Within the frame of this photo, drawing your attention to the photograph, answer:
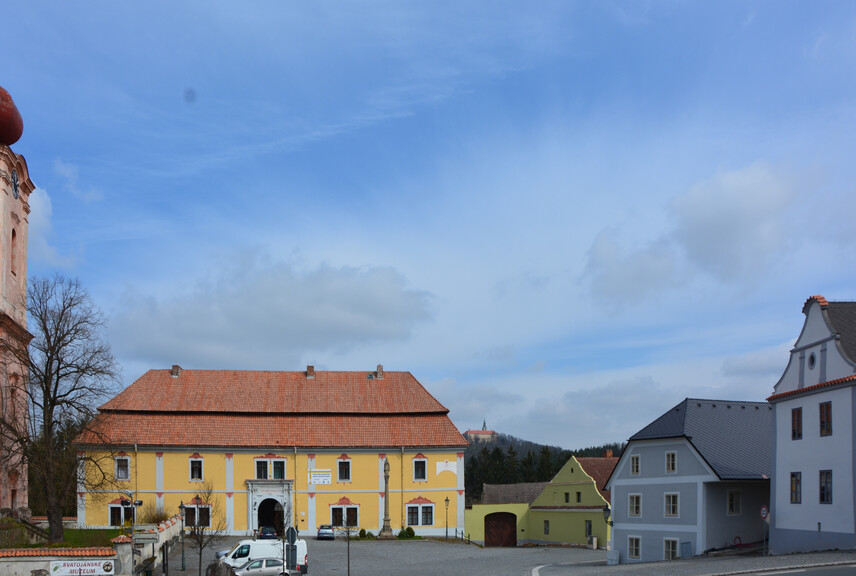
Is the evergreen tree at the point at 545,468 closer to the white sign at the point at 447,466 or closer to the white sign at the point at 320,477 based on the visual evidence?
the white sign at the point at 447,466

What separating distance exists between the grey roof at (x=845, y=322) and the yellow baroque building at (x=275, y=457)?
1043 inches

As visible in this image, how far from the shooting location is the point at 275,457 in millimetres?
50719

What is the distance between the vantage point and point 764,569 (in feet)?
78.8

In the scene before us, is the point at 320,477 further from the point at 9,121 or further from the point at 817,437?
the point at 817,437

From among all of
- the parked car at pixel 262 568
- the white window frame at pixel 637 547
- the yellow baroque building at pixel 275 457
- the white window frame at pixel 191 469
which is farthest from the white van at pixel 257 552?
the white window frame at pixel 191 469

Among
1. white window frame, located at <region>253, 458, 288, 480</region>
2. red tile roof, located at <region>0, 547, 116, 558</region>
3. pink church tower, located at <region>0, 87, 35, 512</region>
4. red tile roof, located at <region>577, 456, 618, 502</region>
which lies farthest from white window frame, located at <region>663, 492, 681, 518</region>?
pink church tower, located at <region>0, 87, 35, 512</region>

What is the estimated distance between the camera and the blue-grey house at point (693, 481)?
1446 inches

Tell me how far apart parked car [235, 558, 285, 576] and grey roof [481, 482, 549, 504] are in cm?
3844

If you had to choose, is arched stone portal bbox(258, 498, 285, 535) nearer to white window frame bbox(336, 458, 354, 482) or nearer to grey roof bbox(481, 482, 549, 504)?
white window frame bbox(336, 458, 354, 482)

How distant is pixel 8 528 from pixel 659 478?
2812 centimetres

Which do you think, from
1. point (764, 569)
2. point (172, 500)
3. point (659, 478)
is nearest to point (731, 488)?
point (659, 478)

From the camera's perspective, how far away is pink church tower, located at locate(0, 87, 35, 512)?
110 ft

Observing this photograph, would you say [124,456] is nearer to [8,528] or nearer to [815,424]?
[8,528]

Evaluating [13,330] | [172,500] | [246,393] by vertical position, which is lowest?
[172,500]
